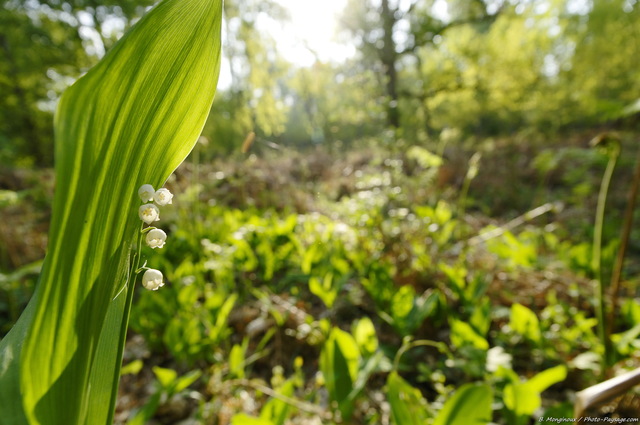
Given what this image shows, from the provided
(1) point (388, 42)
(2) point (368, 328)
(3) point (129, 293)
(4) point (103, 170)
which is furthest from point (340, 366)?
(1) point (388, 42)

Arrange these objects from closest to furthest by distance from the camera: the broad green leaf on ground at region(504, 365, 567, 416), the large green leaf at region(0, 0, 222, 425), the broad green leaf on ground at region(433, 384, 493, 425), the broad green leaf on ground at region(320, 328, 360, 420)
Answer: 1. the large green leaf at region(0, 0, 222, 425)
2. the broad green leaf on ground at region(433, 384, 493, 425)
3. the broad green leaf on ground at region(504, 365, 567, 416)
4. the broad green leaf on ground at region(320, 328, 360, 420)

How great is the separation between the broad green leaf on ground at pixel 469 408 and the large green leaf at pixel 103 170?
0.74 meters

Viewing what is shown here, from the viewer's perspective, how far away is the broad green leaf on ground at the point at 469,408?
0.79 m

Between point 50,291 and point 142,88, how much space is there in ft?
0.78

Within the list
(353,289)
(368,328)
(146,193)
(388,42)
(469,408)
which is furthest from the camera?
(388,42)

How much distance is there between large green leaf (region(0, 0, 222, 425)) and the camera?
1.13 ft

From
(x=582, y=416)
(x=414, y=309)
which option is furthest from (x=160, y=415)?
(x=582, y=416)

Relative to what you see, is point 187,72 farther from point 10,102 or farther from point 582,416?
point 10,102

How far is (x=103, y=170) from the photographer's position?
0.37 m

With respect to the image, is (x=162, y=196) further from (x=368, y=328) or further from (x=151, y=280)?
(x=368, y=328)

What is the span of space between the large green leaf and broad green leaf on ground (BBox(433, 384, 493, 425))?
0.74m

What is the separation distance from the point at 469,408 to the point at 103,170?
2.85 feet

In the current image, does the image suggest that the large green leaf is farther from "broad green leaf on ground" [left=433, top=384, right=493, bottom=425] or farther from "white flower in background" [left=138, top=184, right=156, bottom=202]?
"broad green leaf on ground" [left=433, top=384, right=493, bottom=425]

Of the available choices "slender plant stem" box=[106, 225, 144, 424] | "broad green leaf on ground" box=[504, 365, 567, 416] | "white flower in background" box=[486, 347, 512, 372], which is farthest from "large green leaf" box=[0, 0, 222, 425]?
"white flower in background" box=[486, 347, 512, 372]
